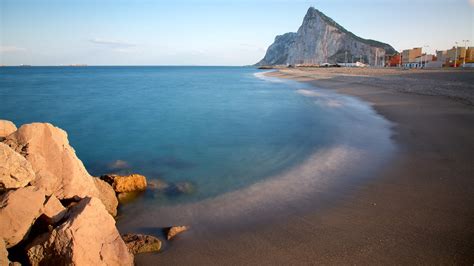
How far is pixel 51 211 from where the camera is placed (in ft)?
15.5

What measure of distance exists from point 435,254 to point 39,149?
A: 6336 mm

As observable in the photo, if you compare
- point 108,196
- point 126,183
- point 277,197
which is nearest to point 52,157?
point 108,196

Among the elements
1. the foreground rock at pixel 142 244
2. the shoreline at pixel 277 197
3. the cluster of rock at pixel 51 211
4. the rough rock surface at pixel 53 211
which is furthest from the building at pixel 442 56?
the rough rock surface at pixel 53 211

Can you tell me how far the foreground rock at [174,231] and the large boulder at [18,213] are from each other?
1.89m

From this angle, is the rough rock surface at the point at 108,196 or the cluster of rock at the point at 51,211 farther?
the rough rock surface at the point at 108,196

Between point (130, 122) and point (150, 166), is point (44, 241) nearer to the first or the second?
point (150, 166)

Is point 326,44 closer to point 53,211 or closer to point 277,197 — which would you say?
point 277,197

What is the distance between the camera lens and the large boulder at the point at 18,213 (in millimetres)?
4293

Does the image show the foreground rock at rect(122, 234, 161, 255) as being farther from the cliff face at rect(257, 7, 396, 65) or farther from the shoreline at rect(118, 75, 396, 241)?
the cliff face at rect(257, 7, 396, 65)

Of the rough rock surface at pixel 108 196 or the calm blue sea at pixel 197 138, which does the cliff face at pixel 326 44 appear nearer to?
the calm blue sea at pixel 197 138

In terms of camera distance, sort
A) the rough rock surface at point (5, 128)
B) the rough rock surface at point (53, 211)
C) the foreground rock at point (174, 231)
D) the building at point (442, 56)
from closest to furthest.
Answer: the rough rock surface at point (53, 211) → the foreground rock at point (174, 231) → the rough rock surface at point (5, 128) → the building at point (442, 56)

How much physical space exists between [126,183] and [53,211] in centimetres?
268

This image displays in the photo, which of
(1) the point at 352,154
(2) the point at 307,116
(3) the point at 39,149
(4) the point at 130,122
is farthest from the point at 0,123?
(2) the point at 307,116

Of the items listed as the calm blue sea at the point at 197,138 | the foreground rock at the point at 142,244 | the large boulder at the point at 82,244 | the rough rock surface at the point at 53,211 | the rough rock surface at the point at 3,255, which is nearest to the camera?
the rough rock surface at the point at 3,255
